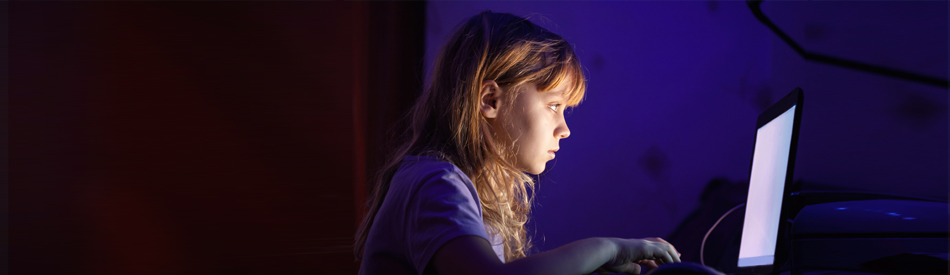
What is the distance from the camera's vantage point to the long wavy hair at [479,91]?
26.2 inches

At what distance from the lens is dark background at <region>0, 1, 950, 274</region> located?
876 millimetres

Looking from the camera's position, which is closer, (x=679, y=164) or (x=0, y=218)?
(x=0, y=218)

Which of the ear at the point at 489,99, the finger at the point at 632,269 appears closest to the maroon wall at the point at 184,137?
the ear at the point at 489,99

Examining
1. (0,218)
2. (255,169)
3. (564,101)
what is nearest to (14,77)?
(0,218)

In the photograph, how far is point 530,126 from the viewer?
26.1 inches

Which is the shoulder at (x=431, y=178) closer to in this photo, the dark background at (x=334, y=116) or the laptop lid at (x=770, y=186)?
the laptop lid at (x=770, y=186)

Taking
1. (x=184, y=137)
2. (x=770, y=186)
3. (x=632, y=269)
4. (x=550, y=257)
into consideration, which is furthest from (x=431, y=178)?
(x=184, y=137)

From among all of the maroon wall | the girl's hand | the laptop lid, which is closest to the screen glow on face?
the laptop lid

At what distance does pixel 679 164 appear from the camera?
3.81 feet

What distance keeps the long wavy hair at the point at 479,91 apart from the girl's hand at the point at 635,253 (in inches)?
7.8

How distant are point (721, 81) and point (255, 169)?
1.12m

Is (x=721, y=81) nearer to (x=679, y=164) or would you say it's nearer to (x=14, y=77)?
(x=679, y=164)

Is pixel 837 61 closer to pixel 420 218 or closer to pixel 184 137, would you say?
pixel 420 218

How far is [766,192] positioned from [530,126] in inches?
14.0
